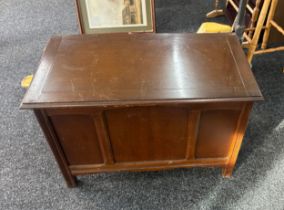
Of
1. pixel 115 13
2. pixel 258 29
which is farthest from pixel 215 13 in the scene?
pixel 115 13

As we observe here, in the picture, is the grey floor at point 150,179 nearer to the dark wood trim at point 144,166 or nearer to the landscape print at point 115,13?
the dark wood trim at point 144,166

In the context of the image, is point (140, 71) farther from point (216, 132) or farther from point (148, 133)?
point (216, 132)

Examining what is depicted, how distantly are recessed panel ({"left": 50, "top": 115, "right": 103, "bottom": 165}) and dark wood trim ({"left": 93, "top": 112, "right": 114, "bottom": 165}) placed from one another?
0.06 feet

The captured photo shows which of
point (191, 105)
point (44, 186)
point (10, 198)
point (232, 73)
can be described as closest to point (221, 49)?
point (232, 73)

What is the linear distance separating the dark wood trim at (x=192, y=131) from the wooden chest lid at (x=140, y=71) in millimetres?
100

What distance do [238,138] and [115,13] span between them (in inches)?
49.8

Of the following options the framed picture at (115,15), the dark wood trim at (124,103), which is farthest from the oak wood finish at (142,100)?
the framed picture at (115,15)

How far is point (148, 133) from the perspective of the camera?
42.4 inches

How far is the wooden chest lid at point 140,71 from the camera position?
93 centimetres

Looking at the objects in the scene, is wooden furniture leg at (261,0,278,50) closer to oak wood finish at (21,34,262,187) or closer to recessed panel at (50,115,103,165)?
oak wood finish at (21,34,262,187)

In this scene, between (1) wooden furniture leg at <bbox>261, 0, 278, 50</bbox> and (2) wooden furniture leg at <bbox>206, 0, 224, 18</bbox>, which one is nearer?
(1) wooden furniture leg at <bbox>261, 0, 278, 50</bbox>

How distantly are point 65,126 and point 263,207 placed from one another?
0.94 meters

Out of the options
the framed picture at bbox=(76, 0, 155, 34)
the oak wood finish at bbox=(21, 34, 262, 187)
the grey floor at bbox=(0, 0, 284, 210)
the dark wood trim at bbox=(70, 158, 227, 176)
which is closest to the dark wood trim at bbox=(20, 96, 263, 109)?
A: the oak wood finish at bbox=(21, 34, 262, 187)

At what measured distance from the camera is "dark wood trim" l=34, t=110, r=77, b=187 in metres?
0.98
